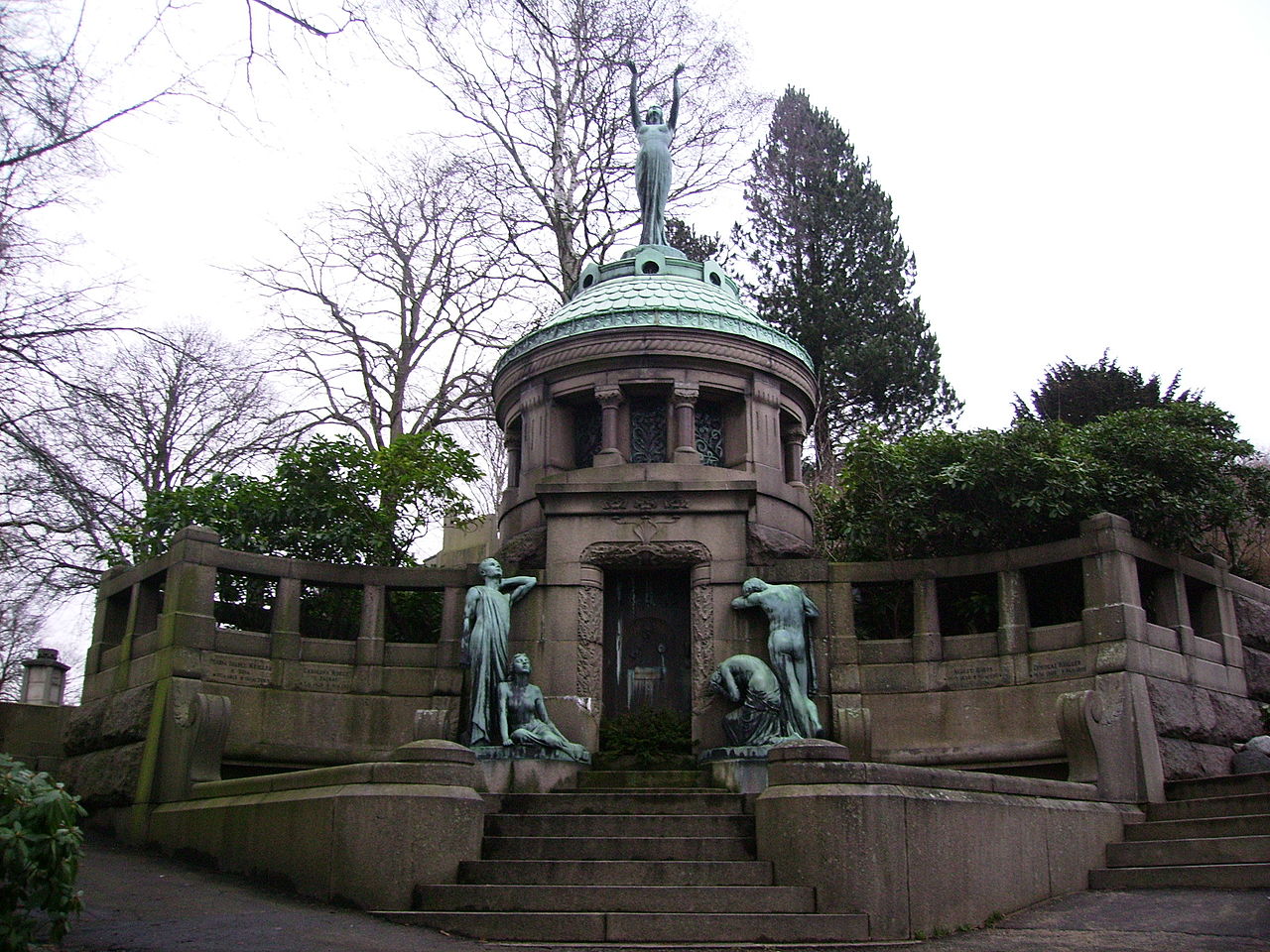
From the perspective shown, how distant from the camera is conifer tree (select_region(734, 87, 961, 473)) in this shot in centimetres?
3406

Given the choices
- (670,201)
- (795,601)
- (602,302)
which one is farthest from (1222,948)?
(670,201)

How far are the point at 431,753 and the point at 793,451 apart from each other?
9.79m

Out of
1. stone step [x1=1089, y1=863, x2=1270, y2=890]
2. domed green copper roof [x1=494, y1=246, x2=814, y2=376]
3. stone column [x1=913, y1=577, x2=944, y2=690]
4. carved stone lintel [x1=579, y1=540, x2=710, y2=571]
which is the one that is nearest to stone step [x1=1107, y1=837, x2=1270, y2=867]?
stone step [x1=1089, y1=863, x2=1270, y2=890]

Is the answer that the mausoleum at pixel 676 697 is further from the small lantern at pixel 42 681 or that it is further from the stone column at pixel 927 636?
the small lantern at pixel 42 681

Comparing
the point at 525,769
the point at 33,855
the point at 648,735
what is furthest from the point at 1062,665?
the point at 33,855

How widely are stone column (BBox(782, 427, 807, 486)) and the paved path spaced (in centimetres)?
857

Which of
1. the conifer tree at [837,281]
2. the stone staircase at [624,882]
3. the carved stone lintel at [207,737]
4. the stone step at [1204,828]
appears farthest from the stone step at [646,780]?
the conifer tree at [837,281]

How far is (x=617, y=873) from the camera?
10117 mm

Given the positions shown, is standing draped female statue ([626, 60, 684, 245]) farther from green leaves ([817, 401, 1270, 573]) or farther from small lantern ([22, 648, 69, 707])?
small lantern ([22, 648, 69, 707])

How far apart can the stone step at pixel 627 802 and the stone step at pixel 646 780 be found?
3.67ft

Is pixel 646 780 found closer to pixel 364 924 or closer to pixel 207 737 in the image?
pixel 364 924

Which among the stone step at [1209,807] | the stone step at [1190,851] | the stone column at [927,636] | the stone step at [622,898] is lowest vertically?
the stone step at [622,898]

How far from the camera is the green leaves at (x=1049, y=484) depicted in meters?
15.3

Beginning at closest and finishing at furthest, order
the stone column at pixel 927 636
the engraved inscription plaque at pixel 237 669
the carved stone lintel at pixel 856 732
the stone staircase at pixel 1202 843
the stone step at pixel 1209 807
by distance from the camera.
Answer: the stone staircase at pixel 1202 843 → the stone step at pixel 1209 807 → the carved stone lintel at pixel 856 732 → the engraved inscription plaque at pixel 237 669 → the stone column at pixel 927 636
